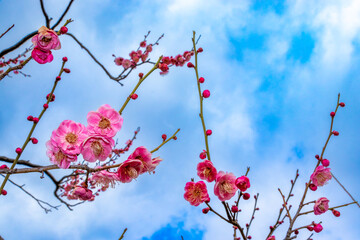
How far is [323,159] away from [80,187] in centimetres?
186

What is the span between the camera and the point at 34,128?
1629 millimetres

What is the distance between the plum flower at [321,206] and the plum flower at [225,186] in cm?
92

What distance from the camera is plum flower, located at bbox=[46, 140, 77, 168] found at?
1.52m

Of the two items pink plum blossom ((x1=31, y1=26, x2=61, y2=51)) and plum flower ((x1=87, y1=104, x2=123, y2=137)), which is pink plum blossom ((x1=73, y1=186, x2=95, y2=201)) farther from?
pink plum blossom ((x1=31, y1=26, x2=61, y2=51))

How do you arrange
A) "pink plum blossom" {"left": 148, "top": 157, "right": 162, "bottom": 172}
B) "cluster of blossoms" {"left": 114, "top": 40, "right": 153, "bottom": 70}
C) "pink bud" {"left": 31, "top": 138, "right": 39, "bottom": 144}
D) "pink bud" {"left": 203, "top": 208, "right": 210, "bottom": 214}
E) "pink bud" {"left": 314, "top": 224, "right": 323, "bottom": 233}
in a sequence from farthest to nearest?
"cluster of blossoms" {"left": 114, "top": 40, "right": 153, "bottom": 70} < "pink bud" {"left": 314, "top": 224, "right": 323, "bottom": 233} < "pink bud" {"left": 203, "top": 208, "right": 210, "bottom": 214} < "pink bud" {"left": 31, "top": 138, "right": 39, "bottom": 144} < "pink plum blossom" {"left": 148, "top": 157, "right": 162, "bottom": 172}

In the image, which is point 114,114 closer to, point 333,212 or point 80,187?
point 80,187

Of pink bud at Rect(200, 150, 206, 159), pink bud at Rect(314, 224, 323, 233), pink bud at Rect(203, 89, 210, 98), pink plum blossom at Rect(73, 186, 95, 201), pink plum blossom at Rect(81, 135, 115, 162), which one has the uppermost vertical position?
pink bud at Rect(203, 89, 210, 98)

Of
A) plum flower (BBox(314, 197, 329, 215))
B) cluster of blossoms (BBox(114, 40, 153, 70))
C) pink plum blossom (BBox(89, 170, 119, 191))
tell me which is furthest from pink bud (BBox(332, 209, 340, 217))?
cluster of blossoms (BBox(114, 40, 153, 70))

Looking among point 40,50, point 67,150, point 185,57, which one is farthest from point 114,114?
point 185,57

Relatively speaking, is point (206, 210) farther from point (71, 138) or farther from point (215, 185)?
point (71, 138)

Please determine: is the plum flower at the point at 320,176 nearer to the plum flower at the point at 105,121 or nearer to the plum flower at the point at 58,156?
the plum flower at the point at 105,121

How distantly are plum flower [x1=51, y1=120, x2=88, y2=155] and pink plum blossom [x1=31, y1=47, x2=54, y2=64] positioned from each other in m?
0.66

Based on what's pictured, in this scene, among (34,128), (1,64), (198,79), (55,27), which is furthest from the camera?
(1,64)

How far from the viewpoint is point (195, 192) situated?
1.80 metres
